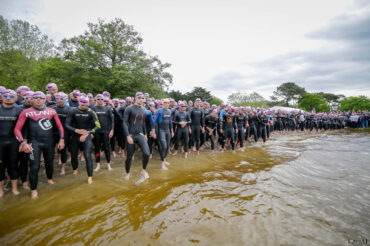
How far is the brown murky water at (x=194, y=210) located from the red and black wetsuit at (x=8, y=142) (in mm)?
625

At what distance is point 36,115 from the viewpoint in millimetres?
3779

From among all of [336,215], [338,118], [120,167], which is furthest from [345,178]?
[338,118]

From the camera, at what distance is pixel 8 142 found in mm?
3635

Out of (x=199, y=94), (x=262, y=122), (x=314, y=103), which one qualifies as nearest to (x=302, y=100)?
(x=314, y=103)

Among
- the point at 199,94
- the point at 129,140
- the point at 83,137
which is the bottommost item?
the point at 129,140

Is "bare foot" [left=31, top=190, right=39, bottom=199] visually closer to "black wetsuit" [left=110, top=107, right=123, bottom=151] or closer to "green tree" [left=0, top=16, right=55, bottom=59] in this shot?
"black wetsuit" [left=110, top=107, right=123, bottom=151]

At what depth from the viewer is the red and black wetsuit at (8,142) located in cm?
358

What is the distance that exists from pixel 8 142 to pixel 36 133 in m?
0.55

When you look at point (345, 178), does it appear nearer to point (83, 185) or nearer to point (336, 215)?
point (336, 215)

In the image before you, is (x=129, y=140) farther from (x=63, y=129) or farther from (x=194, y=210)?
(x=194, y=210)

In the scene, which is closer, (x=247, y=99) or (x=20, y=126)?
(x=20, y=126)

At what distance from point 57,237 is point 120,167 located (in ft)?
10.5

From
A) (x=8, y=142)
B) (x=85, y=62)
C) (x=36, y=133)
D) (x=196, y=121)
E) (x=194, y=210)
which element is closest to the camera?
(x=194, y=210)

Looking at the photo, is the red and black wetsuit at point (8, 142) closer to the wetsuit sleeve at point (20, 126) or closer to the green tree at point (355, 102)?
the wetsuit sleeve at point (20, 126)
